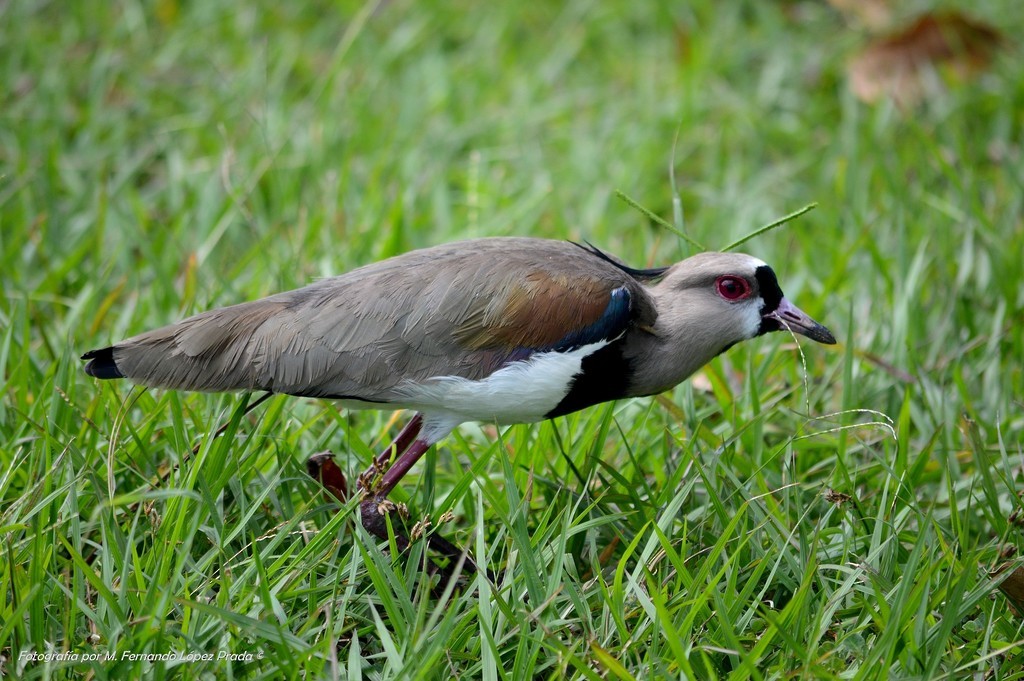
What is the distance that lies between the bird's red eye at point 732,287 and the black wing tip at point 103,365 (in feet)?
5.83

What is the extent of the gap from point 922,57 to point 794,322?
3475 mm

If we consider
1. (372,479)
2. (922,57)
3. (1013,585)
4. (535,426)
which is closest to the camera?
(1013,585)

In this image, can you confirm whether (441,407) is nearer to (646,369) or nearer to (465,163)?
(646,369)

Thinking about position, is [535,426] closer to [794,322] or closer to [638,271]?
[638,271]

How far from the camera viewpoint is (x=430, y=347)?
312 centimetres

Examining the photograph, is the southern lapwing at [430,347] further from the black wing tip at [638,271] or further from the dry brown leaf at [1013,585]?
the dry brown leaf at [1013,585]

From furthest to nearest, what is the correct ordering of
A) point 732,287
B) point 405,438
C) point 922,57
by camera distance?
point 922,57
point 405,438
point 732,287

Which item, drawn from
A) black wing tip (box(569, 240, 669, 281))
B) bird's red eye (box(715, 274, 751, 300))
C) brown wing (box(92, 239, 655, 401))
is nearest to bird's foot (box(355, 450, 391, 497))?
brown wing (box(92, 239, 655, 401))

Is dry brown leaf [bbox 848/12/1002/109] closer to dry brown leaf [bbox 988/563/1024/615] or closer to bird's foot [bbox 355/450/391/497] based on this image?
dry brown leaf [bbox 988/563/1024/615]

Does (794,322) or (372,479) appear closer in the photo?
(372,479)

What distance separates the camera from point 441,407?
10.4 ft

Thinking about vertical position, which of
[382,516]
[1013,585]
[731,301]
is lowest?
[1013,585]

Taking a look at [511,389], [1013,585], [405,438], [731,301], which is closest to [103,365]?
[405,438]

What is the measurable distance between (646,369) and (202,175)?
2.99 metres
